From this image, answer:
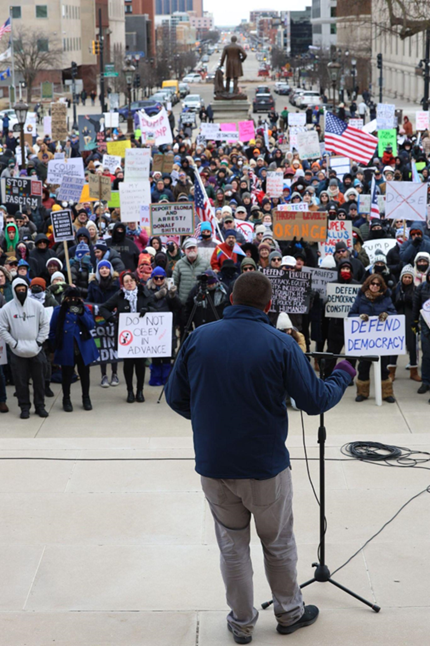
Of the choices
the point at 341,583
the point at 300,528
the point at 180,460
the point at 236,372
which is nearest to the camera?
the point at 236,372

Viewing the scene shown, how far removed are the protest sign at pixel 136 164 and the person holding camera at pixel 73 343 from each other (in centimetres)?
969

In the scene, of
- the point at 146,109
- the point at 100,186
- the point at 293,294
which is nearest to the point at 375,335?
the point at 293,294

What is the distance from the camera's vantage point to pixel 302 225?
1309 cm

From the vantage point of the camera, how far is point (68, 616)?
190 inches

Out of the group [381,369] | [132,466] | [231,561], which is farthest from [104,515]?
[381,369]

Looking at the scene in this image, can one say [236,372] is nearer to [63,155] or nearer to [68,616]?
[68,616]

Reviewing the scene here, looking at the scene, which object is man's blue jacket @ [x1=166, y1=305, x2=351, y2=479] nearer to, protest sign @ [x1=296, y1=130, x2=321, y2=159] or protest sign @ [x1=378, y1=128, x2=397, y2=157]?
protest sign @ [x1=296, y1=130, x2=321, y2=159]

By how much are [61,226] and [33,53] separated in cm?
7164

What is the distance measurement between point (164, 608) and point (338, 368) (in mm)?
1560

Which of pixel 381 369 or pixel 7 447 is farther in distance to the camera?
pixel 381 369

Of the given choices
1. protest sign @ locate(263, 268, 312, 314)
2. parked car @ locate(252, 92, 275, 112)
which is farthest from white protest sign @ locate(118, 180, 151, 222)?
parked car @ locate(252, 92, 275, 112)

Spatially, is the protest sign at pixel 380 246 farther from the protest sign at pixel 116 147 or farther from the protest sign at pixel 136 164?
the protest sign at pixel 116 147

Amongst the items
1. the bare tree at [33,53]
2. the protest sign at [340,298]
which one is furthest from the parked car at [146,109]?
the protest sign at [340,298]

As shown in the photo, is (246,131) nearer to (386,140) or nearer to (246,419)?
(386,140)
